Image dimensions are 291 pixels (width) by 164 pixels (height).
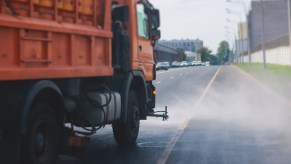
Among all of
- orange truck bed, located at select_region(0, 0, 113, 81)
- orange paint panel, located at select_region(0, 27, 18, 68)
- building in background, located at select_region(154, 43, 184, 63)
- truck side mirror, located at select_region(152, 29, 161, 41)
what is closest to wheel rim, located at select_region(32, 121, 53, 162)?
orange truck bed, located at select_region(0, 0, 113, 81)

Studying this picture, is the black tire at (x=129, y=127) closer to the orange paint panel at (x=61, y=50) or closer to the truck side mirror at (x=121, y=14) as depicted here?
the truck side mirror at (x=121, y=14)

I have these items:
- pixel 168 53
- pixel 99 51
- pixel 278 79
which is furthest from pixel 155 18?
pixel 168 53

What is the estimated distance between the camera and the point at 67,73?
758 cm

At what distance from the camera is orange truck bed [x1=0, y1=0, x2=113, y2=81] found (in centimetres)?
615

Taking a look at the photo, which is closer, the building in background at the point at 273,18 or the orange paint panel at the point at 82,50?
the orange paint panel at the point at 82,50

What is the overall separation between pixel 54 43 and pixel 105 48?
2.02 metres

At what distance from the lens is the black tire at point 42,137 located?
6.53 meters

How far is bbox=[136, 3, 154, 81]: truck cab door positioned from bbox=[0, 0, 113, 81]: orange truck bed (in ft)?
5.18

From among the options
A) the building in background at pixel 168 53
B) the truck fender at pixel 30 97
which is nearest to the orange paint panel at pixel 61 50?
the truck fender at pixel 30 97

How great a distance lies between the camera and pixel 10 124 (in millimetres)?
6180

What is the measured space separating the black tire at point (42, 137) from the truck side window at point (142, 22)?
4.12 m

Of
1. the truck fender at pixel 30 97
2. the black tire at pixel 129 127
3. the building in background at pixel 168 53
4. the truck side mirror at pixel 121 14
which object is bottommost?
the black tire at pixel 129 127

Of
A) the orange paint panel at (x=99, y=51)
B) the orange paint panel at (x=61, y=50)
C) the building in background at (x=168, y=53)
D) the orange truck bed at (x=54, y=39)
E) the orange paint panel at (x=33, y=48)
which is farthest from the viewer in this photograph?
the building in background at (x=168, y=53)

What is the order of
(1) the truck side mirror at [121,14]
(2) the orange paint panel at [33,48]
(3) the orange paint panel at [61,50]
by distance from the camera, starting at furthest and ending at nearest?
(1) the truck side mirror at [121,14] → (3) the orange paint panel at [61,50] → (2) the orange paint panel at [33,48]
